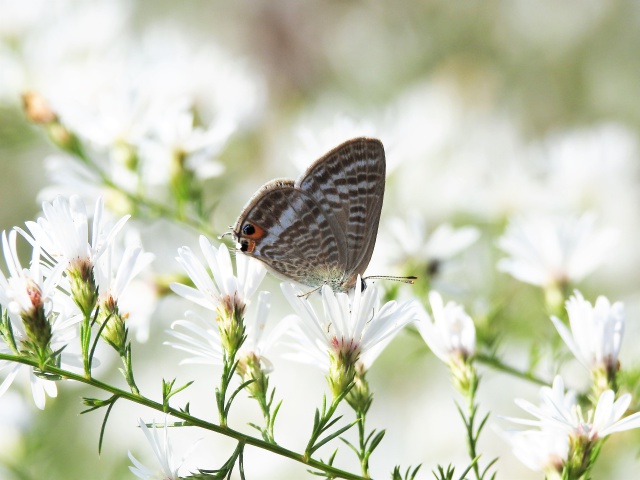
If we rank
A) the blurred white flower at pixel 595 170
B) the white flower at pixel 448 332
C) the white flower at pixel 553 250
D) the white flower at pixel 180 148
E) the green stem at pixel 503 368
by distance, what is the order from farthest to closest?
the blurred white flower at pixel 595 170
the white flower at pixel 180 148
the white flower at pixel 553 250
the green stem at pixel 503 368
the white flower at pixel 448 332

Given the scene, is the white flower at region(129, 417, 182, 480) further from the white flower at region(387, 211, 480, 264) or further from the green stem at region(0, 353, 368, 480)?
the white flower at region(387, 211, 480, 264)

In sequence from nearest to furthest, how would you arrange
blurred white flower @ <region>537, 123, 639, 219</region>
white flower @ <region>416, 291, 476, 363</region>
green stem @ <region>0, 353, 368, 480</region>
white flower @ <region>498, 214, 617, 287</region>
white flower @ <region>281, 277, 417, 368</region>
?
green stem @ <region>0, 353, 368, 480</region> → white flower @ <region>281, 277, 417, 368</region> → white flower @ <region>416, 291, 476, 363</region> → white flower @ <region>498, 214, 617, 287</region> → blurred white flower @ <region>537, 123, 639, 219</region>

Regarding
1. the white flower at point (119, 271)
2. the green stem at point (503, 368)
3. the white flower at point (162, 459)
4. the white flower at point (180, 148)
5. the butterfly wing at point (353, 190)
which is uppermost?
the white flower at point (180, 148)

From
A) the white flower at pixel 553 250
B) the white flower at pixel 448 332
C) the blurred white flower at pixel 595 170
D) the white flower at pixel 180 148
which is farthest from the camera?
the blurred white flower at pixel 595 170

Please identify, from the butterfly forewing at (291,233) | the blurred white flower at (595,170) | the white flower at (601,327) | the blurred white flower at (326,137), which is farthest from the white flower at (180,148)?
the blurred white flower at (595,170)

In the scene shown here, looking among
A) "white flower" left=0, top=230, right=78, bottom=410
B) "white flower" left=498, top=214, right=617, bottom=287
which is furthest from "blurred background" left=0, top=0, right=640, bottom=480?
"white flower" left=0, top=230, right=78, bottom=410

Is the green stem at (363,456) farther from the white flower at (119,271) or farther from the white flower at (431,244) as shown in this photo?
the white flower at (431,244)
